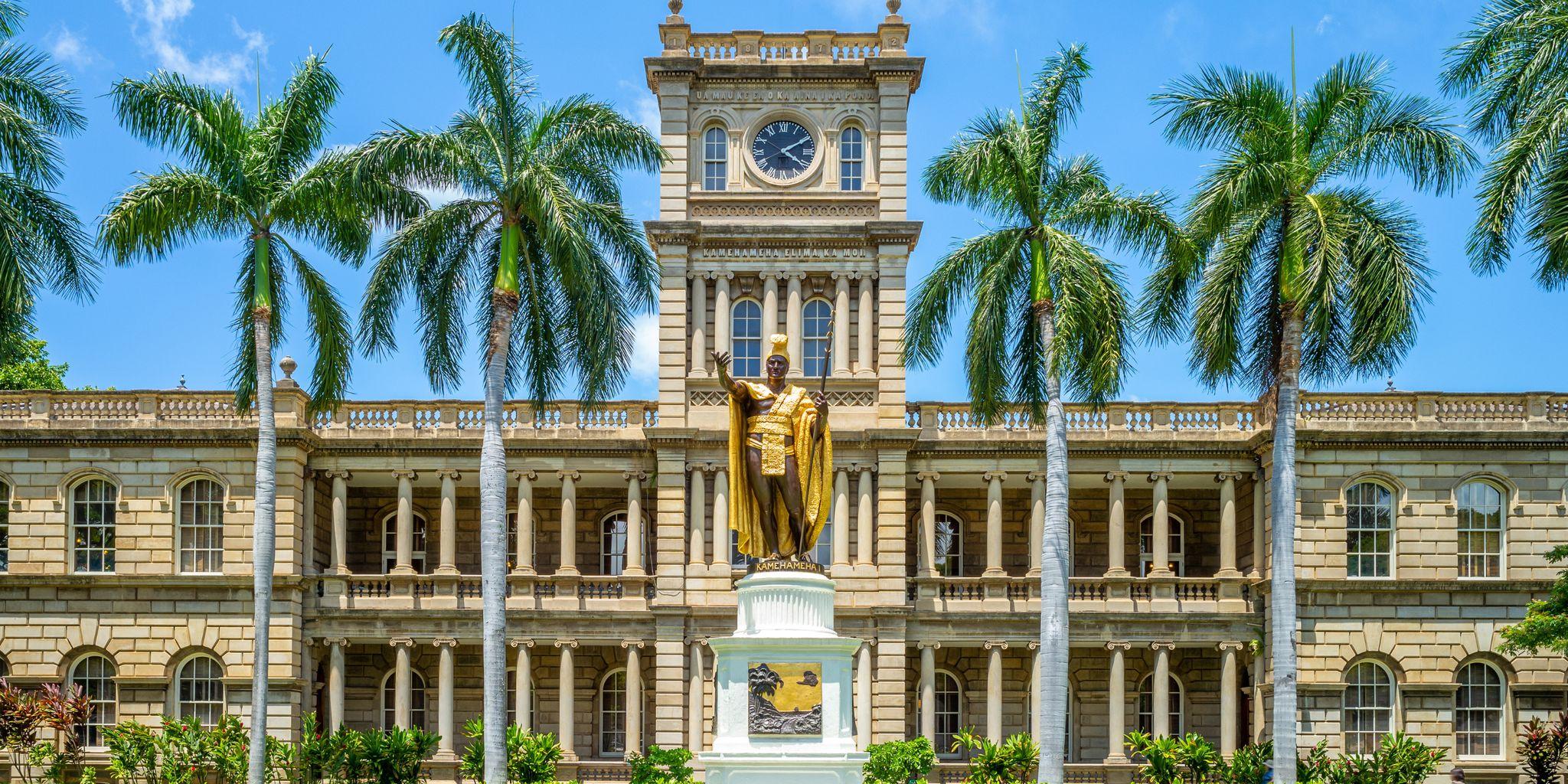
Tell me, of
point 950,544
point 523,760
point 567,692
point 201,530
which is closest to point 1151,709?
point 950,544

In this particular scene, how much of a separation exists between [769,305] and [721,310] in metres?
1.01

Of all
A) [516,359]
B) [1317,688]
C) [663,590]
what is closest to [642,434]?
[663,590]

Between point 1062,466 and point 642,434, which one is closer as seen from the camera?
point 1062,466

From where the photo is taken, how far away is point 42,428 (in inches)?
1487

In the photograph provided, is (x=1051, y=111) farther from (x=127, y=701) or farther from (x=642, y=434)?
(x=127, y=701)

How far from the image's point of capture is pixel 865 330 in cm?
3712

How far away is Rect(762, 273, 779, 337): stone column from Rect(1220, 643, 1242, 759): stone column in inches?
460

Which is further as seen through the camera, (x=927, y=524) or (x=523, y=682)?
(x=927, y=524)

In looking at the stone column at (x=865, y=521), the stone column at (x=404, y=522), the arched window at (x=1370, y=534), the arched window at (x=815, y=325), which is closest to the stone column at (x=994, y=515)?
the stone column at (x=865, y=521)

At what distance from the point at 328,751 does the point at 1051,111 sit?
1830cm

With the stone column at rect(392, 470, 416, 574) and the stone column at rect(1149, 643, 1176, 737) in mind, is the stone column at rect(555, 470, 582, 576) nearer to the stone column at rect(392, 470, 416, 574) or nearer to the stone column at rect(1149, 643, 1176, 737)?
the stone column at rect(392, 470, 416, 574)

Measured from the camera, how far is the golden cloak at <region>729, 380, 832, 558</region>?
18.3m

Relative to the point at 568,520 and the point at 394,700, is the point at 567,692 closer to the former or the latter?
the point at 568,520

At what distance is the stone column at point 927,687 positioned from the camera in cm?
3712
